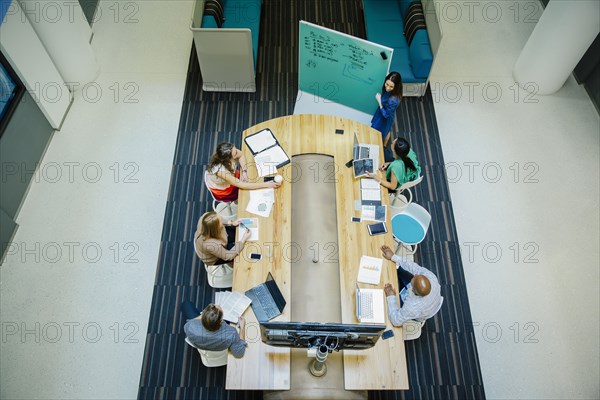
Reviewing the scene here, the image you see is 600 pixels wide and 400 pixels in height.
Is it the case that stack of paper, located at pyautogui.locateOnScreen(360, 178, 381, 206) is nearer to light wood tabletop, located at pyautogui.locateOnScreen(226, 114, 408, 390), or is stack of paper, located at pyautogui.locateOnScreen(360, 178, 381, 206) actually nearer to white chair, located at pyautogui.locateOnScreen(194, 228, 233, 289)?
light wood tabletop, located at pyautogui.locateOnScreen(226, 114, 408, 390)

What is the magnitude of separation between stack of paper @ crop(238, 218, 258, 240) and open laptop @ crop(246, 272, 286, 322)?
1.39 feet

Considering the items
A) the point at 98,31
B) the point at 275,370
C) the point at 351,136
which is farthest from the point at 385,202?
the point at 98,31

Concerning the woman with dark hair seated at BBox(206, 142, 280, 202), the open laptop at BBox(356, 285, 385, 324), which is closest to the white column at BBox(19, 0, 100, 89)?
the woman with dark hair seated at BBox(206, 142, 280, 202)

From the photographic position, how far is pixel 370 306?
365 centimetres

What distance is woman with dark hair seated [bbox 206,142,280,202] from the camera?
4.12m

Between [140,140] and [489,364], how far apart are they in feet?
15.0

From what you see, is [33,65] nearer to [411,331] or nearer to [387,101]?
[387,101]

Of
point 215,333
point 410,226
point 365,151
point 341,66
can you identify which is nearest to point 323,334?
point 215,333

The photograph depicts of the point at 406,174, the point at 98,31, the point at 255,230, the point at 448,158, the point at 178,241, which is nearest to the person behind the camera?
the point at 255,230

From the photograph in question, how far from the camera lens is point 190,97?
6070 mm

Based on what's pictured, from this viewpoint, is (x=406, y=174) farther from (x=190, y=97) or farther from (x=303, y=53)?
(x=190, y=97)

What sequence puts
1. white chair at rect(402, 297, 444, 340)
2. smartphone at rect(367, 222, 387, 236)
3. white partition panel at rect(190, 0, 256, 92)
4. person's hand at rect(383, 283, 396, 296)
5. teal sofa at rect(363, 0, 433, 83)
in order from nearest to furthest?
person's hand at rect(383, 283, 396, 296) < smartphone at rect(367, 222, 387, 236) < white chair at rect(402, 297, 444, 340) < white partition panel at rect(190, 0, 256, 92) < teal sofa at rect(363, 0, 433, 83)

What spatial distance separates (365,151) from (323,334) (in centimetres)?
203

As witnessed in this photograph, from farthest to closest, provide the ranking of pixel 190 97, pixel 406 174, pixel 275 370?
pixel 190 97 < pixel 406 174 < pixel 275 370
